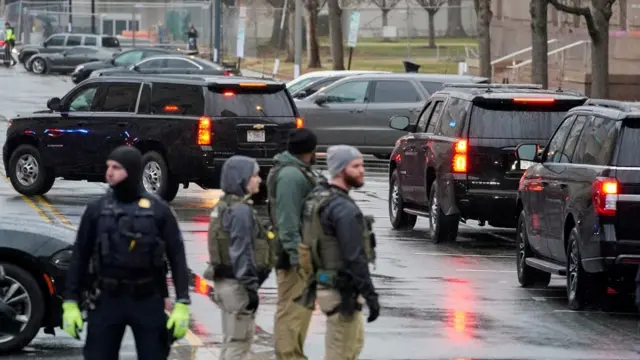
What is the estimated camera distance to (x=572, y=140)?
1390cm

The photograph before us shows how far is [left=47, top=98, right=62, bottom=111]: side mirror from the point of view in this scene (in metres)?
22.4

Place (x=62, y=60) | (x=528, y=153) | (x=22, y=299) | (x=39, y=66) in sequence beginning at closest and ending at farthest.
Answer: (x=22, y=299)
(x=528, y=153)
(x=62, y=60)
(x=39, y=66)

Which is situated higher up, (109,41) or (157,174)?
(109,41)

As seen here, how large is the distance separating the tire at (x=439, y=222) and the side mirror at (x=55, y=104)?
676cm

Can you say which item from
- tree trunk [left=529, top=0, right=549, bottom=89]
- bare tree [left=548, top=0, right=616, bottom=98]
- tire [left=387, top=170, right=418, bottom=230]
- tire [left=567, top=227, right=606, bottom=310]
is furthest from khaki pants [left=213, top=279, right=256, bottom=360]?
tree trunk [left=529, top=0, right=549, bottom=89]

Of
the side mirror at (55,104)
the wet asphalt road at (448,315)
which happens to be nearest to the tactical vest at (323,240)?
the wet asphalt road at (448,315)

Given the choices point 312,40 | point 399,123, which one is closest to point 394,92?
point 399,123

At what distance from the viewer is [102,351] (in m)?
7.55

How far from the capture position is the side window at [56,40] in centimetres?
6856

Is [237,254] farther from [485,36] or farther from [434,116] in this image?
[485,36]

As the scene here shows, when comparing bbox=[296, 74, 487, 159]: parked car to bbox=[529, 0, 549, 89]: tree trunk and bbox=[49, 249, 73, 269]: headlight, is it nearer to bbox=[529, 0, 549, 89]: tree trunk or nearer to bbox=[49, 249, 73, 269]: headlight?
bbox=[529, 0, 549, 89]: tree trunk

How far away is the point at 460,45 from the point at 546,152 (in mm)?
74319

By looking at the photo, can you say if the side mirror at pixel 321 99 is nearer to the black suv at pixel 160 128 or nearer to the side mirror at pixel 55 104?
the black suv at pixel 160 128

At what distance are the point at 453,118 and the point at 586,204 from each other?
5.48 metres
